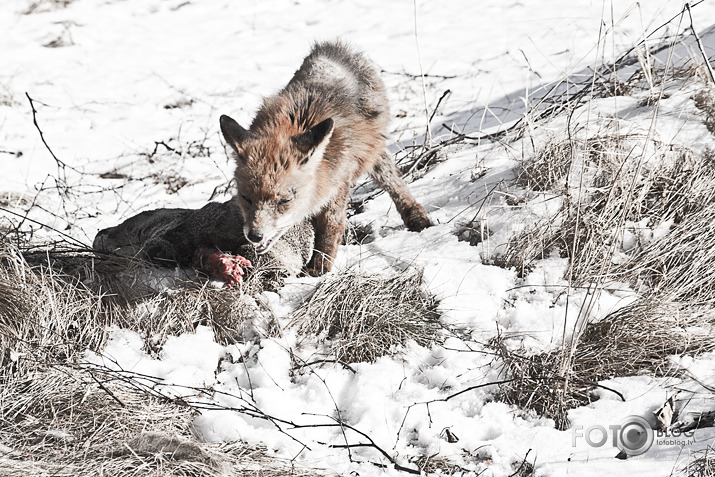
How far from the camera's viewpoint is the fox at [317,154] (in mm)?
4172

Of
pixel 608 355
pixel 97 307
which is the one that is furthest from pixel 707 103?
pixel 97 307

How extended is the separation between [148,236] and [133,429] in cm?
183

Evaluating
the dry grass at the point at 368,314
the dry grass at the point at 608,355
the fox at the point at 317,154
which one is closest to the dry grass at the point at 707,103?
the dry grass at the point at 608,355

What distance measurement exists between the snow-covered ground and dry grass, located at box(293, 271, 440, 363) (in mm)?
97

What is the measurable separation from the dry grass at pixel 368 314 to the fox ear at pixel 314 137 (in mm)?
925

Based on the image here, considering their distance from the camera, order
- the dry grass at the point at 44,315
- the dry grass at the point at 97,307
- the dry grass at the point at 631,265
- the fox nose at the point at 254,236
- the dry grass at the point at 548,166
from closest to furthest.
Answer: the dry grass at the point at 631,265
the dry grass at the point at 44,315
the dry grass at the point at 97,307
the fox nose at the point at 254,236
the dry grass at the point at 548,166

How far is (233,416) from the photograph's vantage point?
3150mm

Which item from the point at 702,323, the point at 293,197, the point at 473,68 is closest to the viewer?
the point at 702,323

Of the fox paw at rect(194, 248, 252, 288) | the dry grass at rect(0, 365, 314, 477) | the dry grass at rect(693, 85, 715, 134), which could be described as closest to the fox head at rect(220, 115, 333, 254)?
the fox paw at rect(194, 248, 252, 288)

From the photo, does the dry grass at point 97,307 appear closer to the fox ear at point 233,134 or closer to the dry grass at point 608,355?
the fox ear at point 233,134

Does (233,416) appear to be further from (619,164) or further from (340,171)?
(619,164)

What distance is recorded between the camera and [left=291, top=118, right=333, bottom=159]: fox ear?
413 centimetres

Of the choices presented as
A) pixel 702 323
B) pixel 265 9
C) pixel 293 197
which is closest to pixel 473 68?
pixel 265 9

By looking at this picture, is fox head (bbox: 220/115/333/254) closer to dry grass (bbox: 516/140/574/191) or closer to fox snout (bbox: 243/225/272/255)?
fox snout (bbox: 243/225/272/255)
